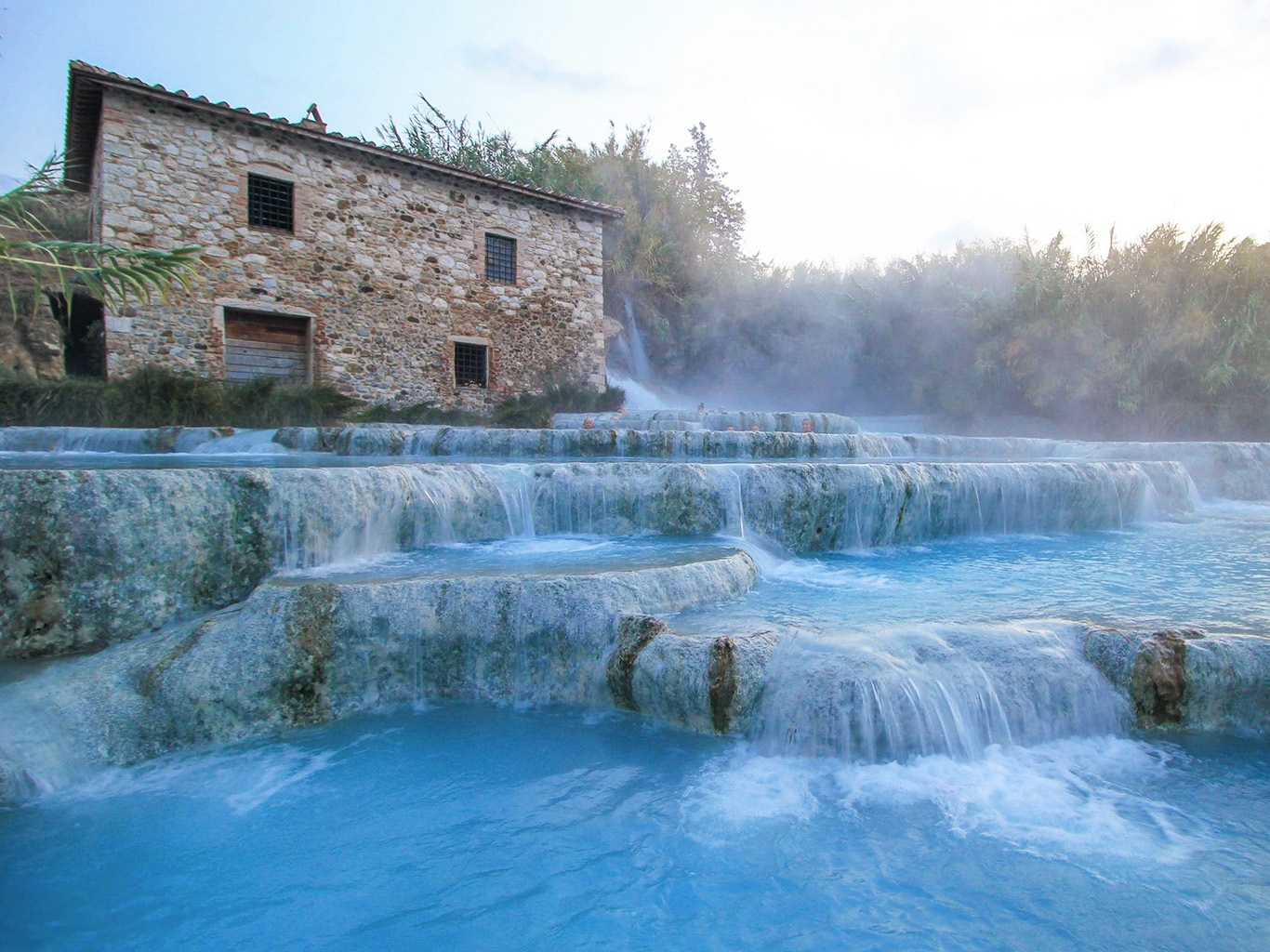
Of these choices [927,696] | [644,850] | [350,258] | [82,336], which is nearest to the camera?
[644,850]

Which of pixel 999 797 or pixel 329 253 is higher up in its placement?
pixel 329 253

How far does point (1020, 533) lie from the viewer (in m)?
6.45

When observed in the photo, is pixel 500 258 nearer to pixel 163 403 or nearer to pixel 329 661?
Result: pixel 163 403

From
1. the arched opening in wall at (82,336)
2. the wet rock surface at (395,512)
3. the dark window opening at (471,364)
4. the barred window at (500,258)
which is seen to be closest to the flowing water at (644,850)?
the wet rock surface at (395,512)

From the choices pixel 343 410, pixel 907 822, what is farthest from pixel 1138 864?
pixel 343 410

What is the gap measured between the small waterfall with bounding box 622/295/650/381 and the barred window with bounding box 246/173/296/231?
963cm

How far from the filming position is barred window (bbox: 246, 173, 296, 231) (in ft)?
32.6

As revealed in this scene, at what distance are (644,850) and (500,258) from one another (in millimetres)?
11869

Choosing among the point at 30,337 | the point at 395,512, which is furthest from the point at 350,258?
the point at 395,512

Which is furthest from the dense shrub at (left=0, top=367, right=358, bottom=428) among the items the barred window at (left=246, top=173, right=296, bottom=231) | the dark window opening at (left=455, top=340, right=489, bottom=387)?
the barred window at (left=246, top=173, right=296, bottom=231)

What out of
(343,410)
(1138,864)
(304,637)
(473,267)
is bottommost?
(1138,864)

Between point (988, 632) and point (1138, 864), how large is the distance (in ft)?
3.62

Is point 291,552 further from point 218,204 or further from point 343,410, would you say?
point 218,204

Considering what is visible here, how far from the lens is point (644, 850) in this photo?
213cm
